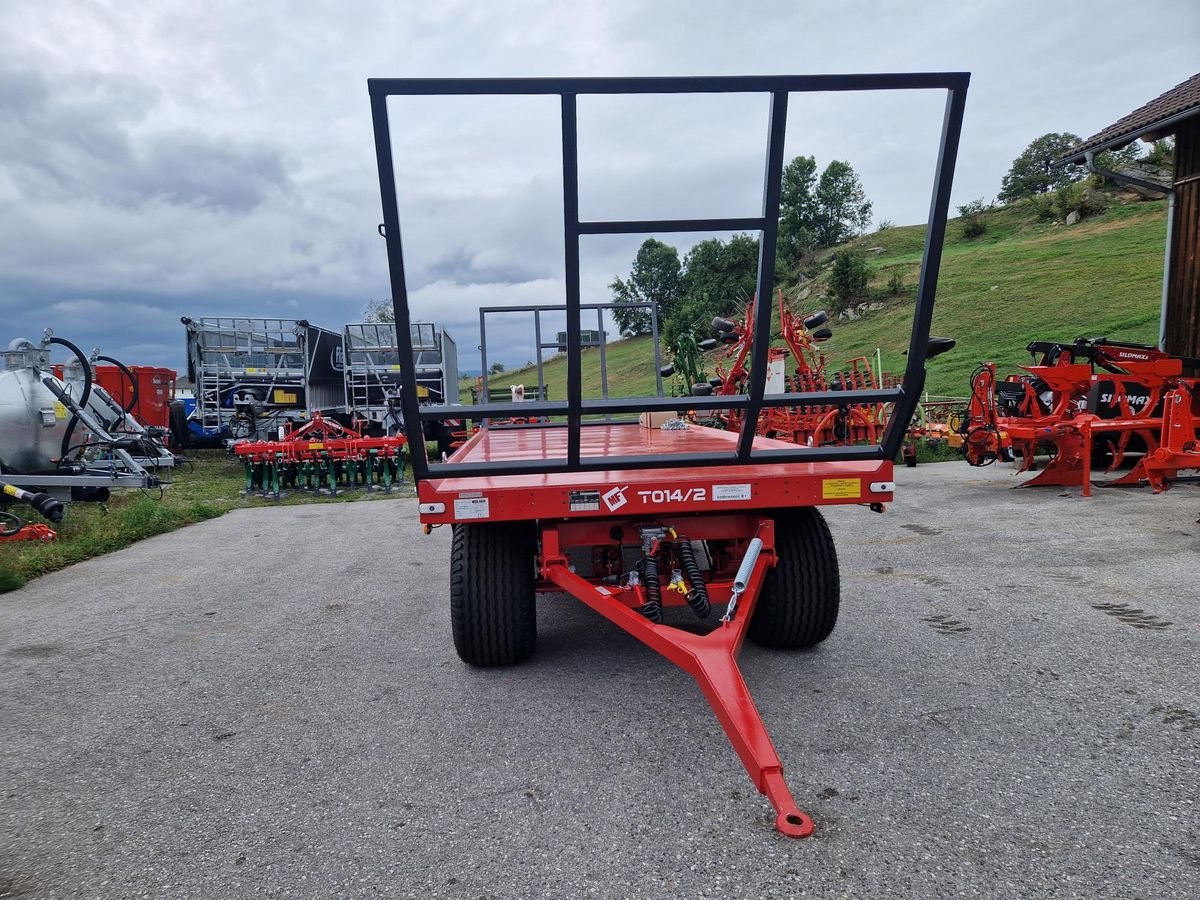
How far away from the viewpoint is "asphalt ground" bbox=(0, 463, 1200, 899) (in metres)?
1.99

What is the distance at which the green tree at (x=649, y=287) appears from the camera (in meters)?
3.31

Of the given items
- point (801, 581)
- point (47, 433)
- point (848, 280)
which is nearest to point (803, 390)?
point (801, 581)

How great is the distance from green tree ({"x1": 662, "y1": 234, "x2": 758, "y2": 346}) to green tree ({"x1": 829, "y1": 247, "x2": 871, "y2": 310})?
26810 mm

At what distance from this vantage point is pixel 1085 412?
27.5 ft

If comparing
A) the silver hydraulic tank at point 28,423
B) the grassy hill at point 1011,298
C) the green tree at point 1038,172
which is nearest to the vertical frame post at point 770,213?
the grassy hill at point 1011,298

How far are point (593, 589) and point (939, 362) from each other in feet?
61.5

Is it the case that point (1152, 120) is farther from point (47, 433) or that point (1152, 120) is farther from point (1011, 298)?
point (1011, 298)

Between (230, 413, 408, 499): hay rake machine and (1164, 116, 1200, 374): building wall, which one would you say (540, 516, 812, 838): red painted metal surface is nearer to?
(230, 413, 408, 499): hay rake machine

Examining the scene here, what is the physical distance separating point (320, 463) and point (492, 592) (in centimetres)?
836

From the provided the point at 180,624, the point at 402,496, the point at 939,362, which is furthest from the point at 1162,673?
the point at 939,362

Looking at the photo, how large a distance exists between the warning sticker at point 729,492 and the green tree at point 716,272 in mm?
844

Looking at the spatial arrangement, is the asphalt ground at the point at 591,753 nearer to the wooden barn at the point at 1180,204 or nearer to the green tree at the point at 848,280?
the wooden barn at the point at 1180,204

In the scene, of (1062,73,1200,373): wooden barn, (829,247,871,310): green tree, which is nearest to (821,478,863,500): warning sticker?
(1062,73,1200,373): wooden barn

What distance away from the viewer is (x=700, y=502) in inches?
116
